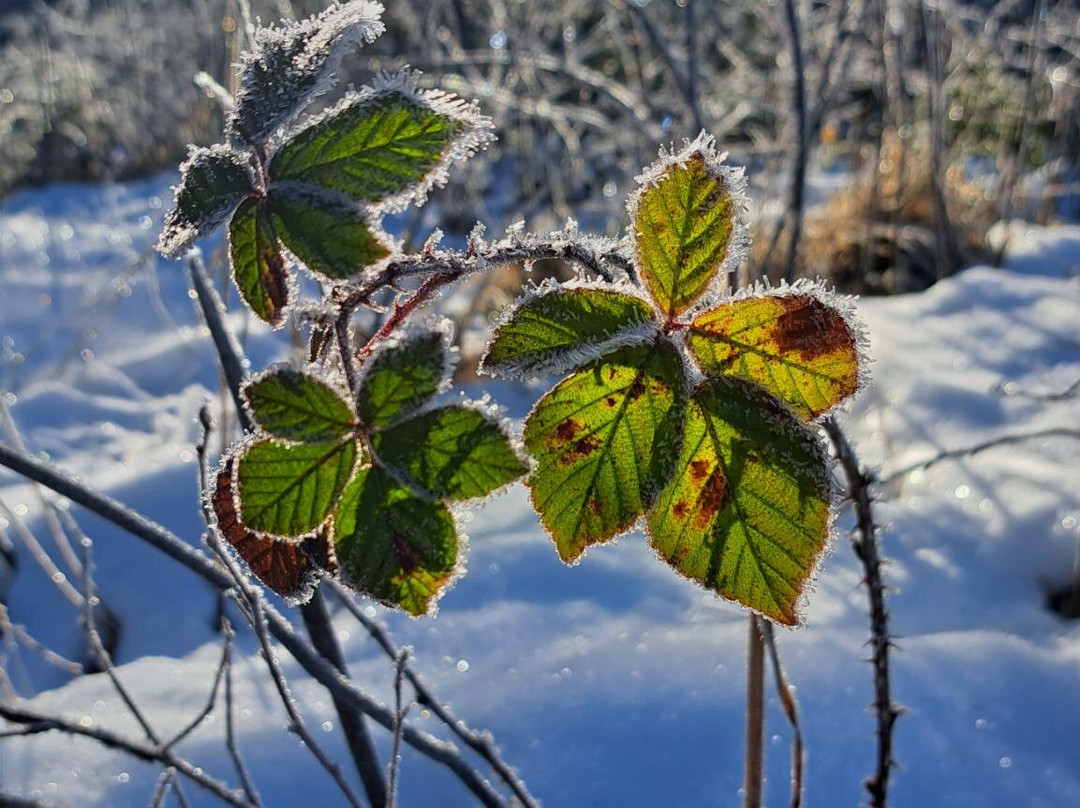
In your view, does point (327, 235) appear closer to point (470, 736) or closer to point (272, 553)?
point (272, 553)

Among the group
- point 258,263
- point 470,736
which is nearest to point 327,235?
point 258,263

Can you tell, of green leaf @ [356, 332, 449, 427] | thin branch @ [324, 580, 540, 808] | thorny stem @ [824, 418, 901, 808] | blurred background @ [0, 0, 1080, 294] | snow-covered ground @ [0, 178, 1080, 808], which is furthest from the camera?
blurred background @ [0, 0, 1080, 294]

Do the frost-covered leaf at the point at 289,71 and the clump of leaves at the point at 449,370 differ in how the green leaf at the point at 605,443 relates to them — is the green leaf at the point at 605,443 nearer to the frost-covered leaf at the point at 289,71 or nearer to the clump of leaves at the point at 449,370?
the clump of leaves at the point at 449,370

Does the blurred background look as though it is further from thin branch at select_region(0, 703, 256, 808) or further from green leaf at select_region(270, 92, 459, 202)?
thin branch at select_region(0, 703, 256, 808)

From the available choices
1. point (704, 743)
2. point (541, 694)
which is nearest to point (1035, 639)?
point (704, 743)

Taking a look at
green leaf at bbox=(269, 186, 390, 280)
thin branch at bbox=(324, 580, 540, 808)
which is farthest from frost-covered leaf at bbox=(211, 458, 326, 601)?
thin branch at bbox=(324, 580, 540, 808)

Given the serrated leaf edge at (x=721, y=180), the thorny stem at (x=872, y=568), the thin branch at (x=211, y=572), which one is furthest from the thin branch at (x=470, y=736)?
the serrated leaf edge at (x=721, y=180)
